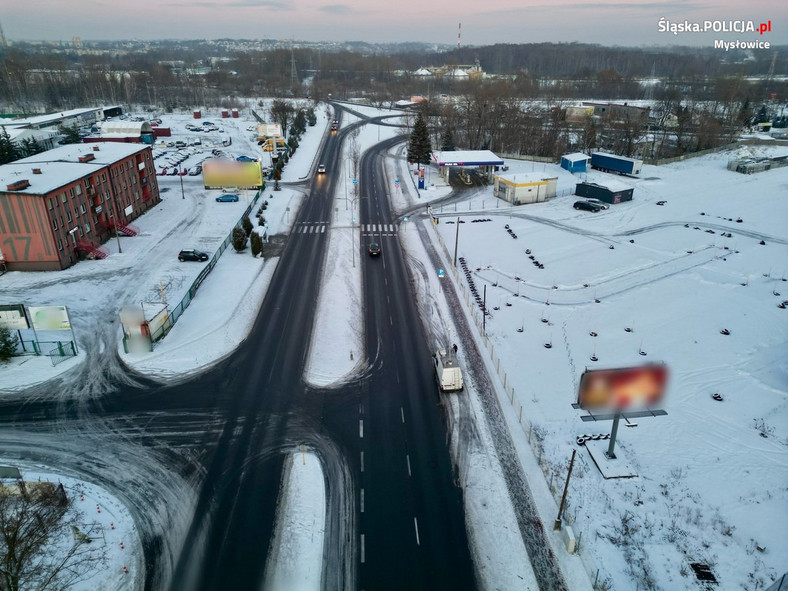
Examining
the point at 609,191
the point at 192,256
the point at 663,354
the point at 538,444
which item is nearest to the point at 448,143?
the point at 609,191

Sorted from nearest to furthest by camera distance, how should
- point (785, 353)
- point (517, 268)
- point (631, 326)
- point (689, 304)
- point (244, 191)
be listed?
1. point (785, 353)
2. point (631, 326)
3. point (689, 304)
4. point (517, 268)
5. point (244, 191)

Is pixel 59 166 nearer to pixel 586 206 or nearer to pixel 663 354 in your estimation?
pixel 663 354

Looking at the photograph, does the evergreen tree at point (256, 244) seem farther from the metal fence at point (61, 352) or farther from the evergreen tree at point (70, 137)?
the evergreen tree at point (70, 137)

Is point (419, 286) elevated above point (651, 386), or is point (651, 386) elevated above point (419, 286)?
point (651, 386)

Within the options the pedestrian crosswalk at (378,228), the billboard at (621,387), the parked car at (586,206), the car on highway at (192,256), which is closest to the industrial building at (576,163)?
the parked car at (586,206)

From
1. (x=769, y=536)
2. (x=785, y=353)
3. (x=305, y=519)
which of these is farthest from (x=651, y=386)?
(x=785, y=353)

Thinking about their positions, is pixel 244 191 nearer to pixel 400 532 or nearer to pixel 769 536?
pixel 400 532
